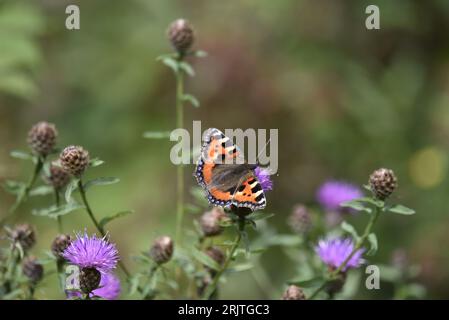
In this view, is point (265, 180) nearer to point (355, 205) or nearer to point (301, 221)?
A: point (355, 205)

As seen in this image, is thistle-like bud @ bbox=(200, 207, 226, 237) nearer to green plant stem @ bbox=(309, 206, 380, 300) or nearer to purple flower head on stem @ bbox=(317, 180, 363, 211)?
green plant stem @ bbox=(309, 206, 380, 300)

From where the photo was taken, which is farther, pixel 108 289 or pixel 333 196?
pixel 333 196

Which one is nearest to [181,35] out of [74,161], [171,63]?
[171,63]

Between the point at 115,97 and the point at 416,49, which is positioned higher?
the point at 416,49

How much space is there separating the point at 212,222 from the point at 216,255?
101 mm

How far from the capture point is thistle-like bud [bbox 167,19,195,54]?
2.29 metres

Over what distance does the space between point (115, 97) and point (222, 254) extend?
2.59 m

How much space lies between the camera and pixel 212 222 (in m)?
2.04

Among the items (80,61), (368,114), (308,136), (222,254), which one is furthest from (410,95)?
(222,254)

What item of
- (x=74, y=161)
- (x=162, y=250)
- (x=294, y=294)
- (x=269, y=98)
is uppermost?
(x=269, y=98)

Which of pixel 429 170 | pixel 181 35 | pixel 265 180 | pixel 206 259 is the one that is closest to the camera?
pixel 206 259

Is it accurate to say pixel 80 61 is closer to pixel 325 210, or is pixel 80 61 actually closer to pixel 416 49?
pixel 416 49

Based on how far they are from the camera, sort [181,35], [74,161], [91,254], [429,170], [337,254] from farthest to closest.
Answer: [429,170], [181,35], [337,254], [74,161], [91,254]

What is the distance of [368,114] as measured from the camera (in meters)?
4.28
